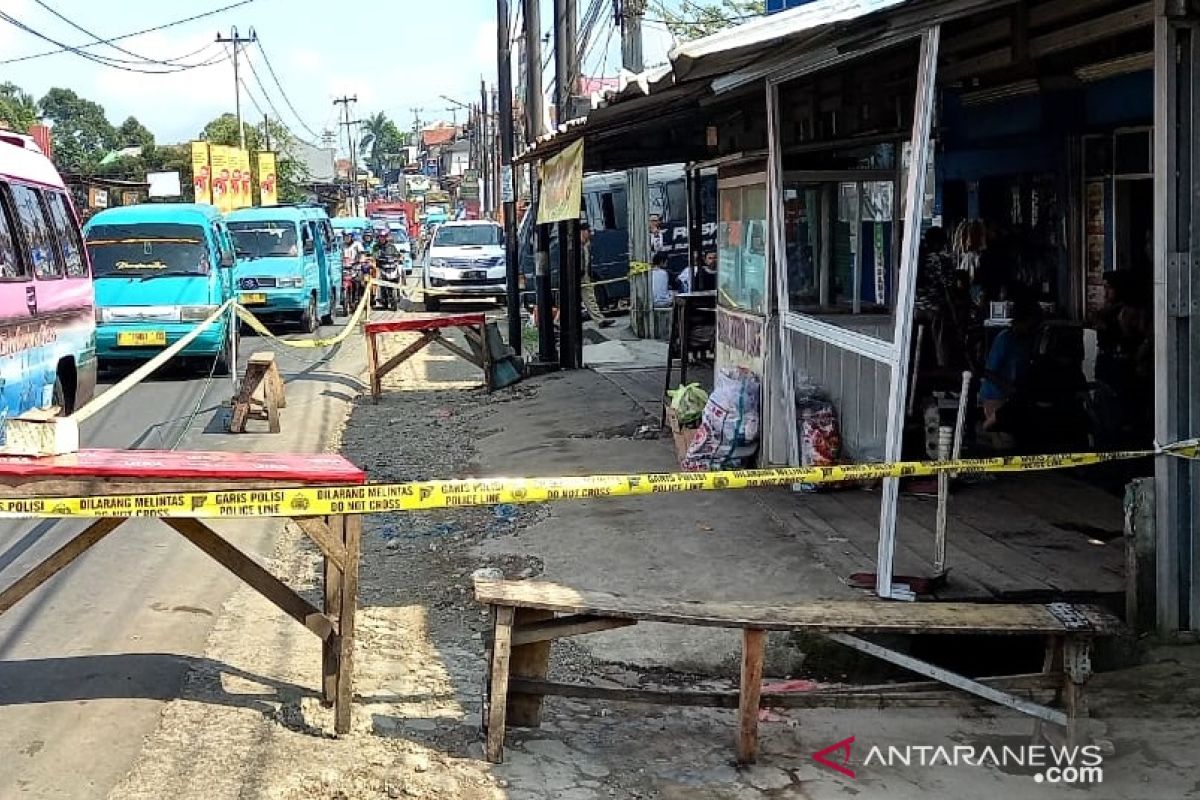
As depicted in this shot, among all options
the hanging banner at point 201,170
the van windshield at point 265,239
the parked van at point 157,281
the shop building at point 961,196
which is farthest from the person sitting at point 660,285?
the hanging banner at point 201,170

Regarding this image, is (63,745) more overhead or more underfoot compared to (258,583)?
more underfoot

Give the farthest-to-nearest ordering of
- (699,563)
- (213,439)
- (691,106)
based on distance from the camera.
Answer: (213,439) → (691,106) → (699,563)

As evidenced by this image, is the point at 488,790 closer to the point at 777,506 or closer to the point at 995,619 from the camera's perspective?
the point at 995,619

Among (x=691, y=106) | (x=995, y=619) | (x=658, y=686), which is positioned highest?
(x=691, y=106)

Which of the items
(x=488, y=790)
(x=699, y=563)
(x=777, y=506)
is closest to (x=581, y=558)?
(x=699, y=563)

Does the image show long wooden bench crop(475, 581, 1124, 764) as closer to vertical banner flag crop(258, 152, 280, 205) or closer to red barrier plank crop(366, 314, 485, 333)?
red barrier plank crop(366, 314, 485, 333)

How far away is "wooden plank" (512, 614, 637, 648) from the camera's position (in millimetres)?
5219

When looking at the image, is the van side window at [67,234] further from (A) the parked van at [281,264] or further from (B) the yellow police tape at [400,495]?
(A) the parked van at [281,264]

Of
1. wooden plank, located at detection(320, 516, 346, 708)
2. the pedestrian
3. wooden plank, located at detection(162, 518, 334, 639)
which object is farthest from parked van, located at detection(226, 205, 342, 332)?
wooden plank, located at detection(162, 518, 334, 639)

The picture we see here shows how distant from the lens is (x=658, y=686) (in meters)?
6.20

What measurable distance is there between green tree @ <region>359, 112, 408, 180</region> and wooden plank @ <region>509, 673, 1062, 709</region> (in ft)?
516

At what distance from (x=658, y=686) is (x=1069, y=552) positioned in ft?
8.00

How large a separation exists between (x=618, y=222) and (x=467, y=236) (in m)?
3.86

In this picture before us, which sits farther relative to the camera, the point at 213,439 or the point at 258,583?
the point at 213,439
